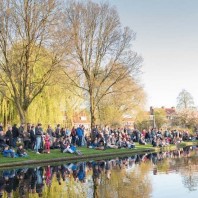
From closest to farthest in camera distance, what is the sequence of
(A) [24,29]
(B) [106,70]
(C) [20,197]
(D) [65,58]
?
(C) [20,197], (A) [24,29], (D) [65,58], (B) [106,70]

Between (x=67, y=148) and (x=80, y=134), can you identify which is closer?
(x=67, y=148)

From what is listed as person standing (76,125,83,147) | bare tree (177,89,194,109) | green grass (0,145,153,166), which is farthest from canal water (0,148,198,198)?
bare tree (177,89,194,109)

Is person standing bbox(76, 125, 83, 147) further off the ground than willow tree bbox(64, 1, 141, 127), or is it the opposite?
willow tree bbox(64, 1, 141, 127)

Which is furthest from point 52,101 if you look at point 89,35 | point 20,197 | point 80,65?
point 20,197

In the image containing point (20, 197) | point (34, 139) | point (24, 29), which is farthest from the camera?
point (24, 29)

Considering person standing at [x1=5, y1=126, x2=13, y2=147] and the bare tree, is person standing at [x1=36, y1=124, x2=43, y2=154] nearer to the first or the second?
person standing at [x1=5, y1=126, x2=13, y2=147]

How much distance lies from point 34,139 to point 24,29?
9.02 metres

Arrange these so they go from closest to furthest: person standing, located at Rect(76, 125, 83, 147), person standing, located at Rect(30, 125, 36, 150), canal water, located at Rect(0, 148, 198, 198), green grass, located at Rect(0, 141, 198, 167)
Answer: canal water, located at Rect(0, 148, 198, 198)
green grass, located at Rect(0, 141, 198, 167)
person standing, located at Rect(30, 125, 36, 150)
person standing, located at Rect(76, 125, 83, 147)

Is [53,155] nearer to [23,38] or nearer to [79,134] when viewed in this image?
[79,134]

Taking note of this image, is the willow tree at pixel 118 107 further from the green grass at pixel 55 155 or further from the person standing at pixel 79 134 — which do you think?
the green grass at pixel 55 155

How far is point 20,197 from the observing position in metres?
11.3

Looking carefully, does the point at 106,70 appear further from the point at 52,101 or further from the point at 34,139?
the point at 34,139

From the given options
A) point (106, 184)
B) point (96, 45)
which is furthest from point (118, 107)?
point (106, 184)

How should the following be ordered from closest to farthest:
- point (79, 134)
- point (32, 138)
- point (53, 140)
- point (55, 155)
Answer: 1. point (55, 155)
2. point (32, 138)
3. point (53, 140)
4. point (79, 134)
